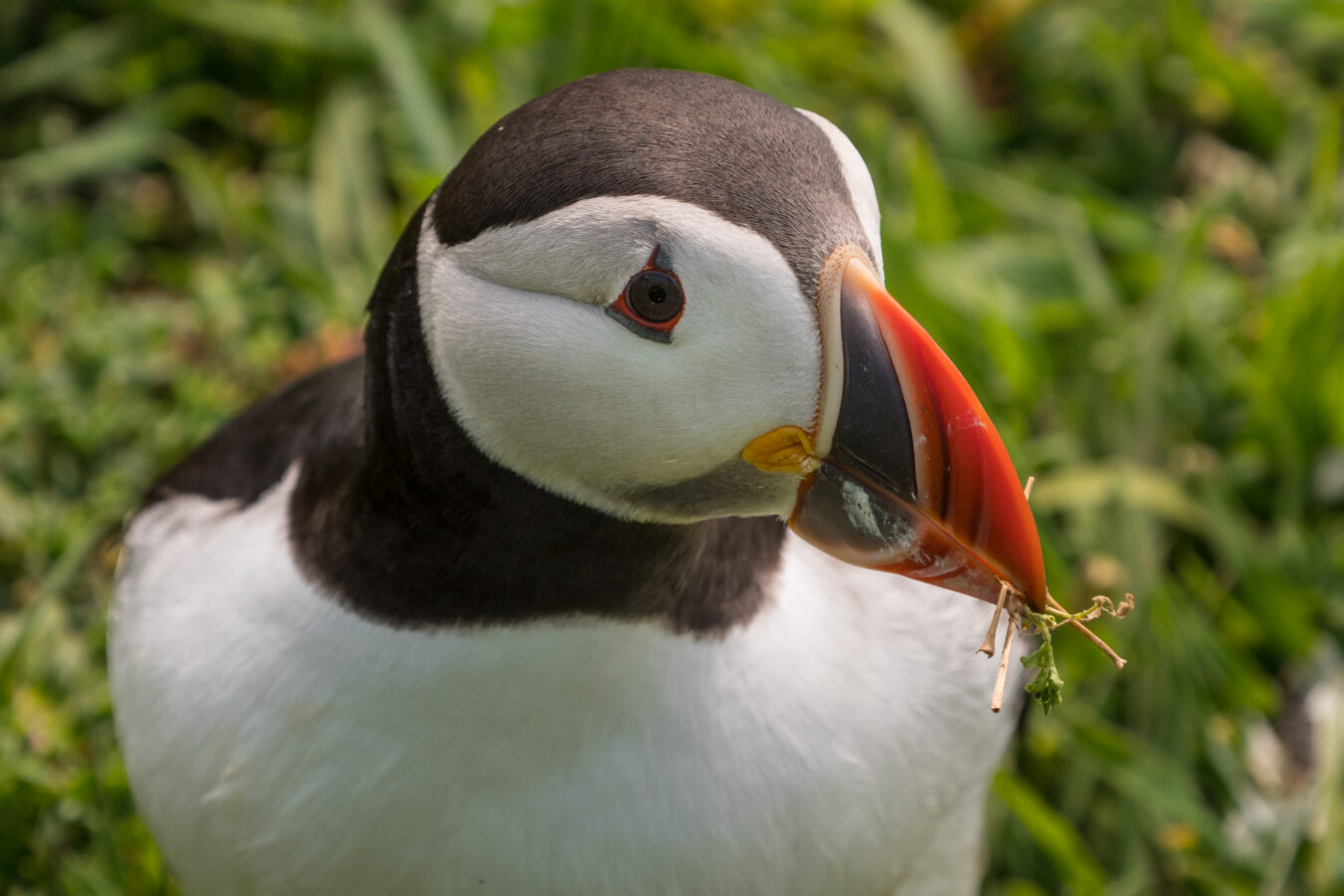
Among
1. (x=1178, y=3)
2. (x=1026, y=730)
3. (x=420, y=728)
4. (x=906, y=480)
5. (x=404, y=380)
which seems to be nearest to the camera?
(x=906, y=480)

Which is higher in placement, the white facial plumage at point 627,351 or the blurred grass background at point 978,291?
the white facial plumage at point 627,351

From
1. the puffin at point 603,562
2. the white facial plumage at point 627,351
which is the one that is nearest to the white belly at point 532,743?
the puffin at point 603,562

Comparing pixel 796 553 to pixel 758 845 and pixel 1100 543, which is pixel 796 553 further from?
pixel 1100 543

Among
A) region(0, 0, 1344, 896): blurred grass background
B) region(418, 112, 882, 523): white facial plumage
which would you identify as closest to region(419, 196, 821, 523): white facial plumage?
region(418, 112, 882, 523): white facial plumage

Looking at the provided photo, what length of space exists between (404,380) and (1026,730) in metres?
1.41

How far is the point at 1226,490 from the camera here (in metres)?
2.76

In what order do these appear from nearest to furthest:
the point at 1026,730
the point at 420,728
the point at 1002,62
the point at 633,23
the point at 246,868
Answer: the point at 420,728 < the point at 246,868 < the point at 1026,730 < the point at 633,23 < the point at 1002,62

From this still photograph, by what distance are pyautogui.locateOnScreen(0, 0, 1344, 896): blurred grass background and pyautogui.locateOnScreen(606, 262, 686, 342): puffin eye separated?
51.3 inches

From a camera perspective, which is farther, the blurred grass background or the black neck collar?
the blurred grass background

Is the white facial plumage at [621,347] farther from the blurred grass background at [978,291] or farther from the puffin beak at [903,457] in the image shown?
the blurred grass background at [978,291]

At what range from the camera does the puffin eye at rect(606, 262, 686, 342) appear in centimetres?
122

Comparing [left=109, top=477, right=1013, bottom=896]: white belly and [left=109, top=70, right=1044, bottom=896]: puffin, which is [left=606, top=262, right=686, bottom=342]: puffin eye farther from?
[left=109, top=477, right=1013, bottom=896]: white belly

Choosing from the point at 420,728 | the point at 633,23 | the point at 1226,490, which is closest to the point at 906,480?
the point at 420,728

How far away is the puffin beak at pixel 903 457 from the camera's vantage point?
48.9 inches
